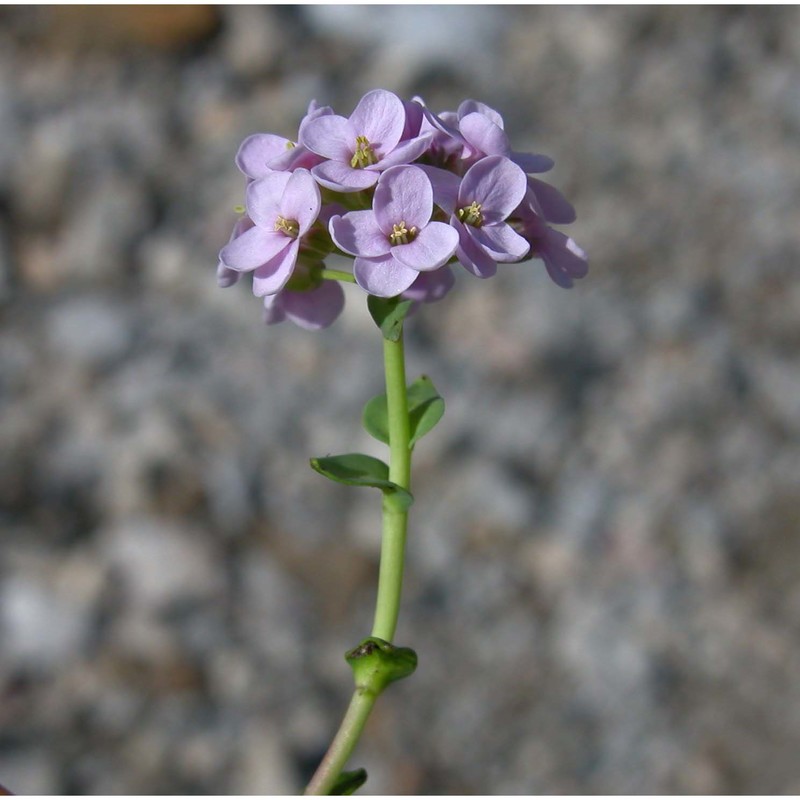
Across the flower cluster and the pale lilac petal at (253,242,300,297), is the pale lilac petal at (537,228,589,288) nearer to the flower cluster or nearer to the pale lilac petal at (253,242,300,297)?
the flower cluster

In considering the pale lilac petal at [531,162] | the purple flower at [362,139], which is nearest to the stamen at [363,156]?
the purple flower at [362,139]

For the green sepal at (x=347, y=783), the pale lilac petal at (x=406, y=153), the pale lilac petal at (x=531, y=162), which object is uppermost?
the pale lilac petal at (x=531, y=162)

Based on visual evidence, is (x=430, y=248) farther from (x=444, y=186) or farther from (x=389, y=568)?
(x=389, y=568)

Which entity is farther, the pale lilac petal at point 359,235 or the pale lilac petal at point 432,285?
the pale lilac petal at point 432,285

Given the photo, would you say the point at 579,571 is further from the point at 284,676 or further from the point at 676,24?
the point at 676,24

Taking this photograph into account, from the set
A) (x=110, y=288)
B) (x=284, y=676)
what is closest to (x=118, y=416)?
(x=110, y=288)

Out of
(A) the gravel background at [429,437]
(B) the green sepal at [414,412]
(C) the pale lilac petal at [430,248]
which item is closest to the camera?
(C) the pale lilac petal at [430,248]

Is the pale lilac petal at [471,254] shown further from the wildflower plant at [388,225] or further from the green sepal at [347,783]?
the green sepal at [347,783]
